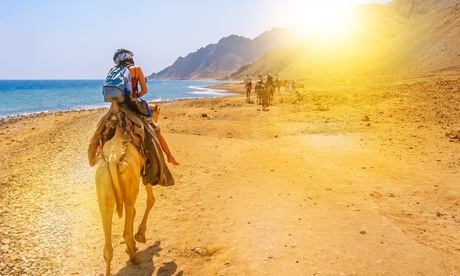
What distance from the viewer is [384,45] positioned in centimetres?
7750

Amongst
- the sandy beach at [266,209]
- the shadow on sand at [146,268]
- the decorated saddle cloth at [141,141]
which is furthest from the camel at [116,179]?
the sandy beach at [266,209]

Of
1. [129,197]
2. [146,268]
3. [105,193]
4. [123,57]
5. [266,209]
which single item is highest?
[123,57]

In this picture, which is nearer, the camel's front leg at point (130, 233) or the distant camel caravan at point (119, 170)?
the distant camel caravan at point (119, 170)

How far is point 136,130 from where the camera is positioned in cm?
548

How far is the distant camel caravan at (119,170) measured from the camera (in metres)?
4.84

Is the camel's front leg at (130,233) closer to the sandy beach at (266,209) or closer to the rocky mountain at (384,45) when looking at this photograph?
the sandy beach at (266,209)

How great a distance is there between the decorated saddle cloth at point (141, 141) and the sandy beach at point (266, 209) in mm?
1335

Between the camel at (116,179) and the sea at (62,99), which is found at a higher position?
the camel at (116,179)

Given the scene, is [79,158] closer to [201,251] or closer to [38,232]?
[38,232]

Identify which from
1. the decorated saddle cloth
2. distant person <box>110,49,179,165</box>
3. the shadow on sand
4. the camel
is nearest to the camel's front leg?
the camel

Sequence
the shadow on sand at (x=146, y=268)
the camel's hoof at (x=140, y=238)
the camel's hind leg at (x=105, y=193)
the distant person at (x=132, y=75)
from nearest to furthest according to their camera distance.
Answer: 1. the camel's hind leg at (x=105, y=193)
2. the shadow on sand at (x=146, y=268)
3. the distant person at (x=132, y=75)
4. the camel's hoof at (x=140, y=238)

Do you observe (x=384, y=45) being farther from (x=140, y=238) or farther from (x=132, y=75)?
(x=140, y=238)

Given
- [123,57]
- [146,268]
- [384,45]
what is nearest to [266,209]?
[146,268]

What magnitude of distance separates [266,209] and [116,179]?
342 centimetres
